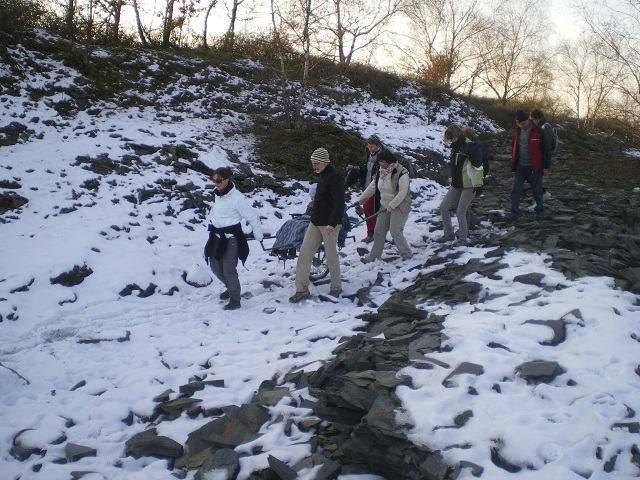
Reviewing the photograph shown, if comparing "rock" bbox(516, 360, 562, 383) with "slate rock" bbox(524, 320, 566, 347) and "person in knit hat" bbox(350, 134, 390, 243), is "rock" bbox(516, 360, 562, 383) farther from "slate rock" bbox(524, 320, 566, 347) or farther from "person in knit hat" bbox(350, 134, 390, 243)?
"person in knit hat" bbox(350, 134, 390, 243)

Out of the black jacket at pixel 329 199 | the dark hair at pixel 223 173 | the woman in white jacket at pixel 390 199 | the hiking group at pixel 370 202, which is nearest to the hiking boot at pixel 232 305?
the hiking group at pixel 370 202

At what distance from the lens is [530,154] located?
7.97 m

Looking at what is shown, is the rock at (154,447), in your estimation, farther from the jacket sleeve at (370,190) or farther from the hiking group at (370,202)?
the jacket sleeve at (370,190)

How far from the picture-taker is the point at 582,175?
13297 millimetres

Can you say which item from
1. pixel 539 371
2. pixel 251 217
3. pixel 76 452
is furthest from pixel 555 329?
pixel 76 452

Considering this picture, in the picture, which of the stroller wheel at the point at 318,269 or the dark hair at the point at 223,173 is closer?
the dark hair at the point at 223,173

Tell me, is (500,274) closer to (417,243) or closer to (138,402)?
(417,243)

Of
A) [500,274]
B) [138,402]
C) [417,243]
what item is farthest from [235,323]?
[417,243]

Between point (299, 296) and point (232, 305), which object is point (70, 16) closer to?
point (232, 305)

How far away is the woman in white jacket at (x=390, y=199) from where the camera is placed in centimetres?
744

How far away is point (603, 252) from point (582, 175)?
8191 millimetres

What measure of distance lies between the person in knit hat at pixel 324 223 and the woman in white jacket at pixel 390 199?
123cm

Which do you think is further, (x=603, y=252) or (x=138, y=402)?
(x=603, y=252)

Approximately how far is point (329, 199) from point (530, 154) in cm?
386
